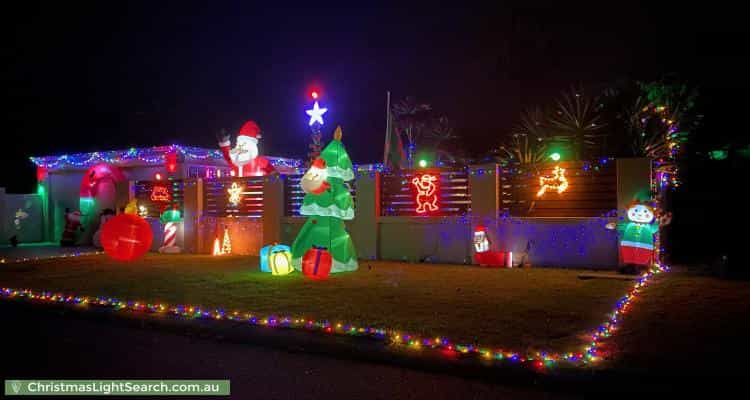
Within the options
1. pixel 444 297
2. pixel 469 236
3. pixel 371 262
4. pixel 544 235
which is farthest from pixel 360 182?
pixel 444 297

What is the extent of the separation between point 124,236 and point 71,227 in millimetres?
8314

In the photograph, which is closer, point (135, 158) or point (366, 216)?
point (366, 216)

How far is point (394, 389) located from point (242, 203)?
475 inches

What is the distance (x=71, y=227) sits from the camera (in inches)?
807

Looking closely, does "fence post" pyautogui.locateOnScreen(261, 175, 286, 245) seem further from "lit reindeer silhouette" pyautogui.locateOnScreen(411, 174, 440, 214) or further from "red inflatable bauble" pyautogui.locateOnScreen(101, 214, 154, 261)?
"lit reindeer silhouette" pyautogui.locateOnScreen(411, 174, 440, 214)

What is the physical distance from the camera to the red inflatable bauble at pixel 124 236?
13.8m

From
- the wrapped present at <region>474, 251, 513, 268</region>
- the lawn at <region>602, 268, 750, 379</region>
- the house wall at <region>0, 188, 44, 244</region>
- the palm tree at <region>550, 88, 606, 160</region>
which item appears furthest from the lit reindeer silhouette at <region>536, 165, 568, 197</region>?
the house wall at <region>0, 188, 44, 244</region>

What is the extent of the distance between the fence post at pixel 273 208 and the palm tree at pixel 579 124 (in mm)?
7659

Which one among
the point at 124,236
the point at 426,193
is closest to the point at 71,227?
the point at 124,236

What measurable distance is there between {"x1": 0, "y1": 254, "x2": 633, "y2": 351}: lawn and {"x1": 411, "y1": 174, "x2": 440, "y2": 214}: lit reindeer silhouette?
4.96 ft

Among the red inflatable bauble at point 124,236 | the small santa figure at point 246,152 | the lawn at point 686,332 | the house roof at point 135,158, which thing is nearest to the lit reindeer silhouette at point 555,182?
the lawn at point 686,332

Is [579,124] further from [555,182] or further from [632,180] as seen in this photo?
[632,180]

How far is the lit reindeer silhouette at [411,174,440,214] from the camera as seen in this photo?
13141mm

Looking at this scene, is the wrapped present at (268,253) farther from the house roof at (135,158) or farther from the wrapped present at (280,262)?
the house roof at (135,158)
